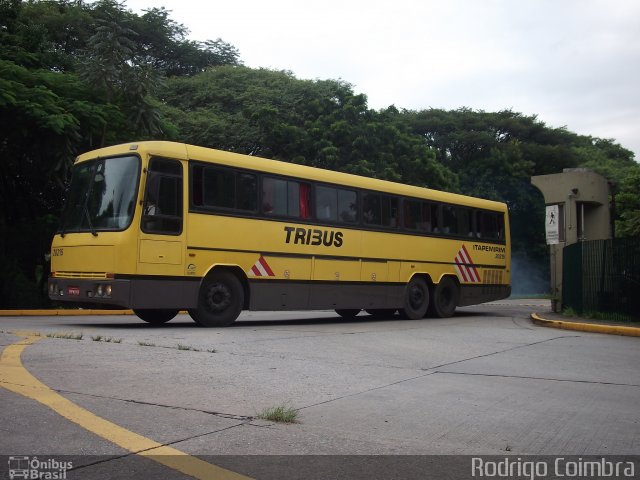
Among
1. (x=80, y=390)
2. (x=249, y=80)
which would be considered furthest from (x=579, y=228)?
(x=249, y=80)

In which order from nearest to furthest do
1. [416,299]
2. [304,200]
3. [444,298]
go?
[304,200] < [416,299] < [444,298]

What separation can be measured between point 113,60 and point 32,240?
5.54m

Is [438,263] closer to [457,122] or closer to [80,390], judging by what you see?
[80,390]

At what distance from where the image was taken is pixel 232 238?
1255cm

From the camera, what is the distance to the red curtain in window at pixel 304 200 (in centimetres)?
1409

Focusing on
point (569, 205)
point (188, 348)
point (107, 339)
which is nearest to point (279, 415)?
point (188, 348)

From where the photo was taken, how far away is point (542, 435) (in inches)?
199

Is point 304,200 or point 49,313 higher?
point 304,200

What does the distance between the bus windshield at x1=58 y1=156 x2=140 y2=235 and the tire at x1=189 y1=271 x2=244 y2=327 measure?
194 centimetres

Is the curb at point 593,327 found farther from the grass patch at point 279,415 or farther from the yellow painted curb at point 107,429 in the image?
the yellow painted curb at point 107,429

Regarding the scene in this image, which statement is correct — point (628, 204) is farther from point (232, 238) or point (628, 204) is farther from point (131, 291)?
point (131, 291)

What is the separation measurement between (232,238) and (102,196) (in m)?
2.39

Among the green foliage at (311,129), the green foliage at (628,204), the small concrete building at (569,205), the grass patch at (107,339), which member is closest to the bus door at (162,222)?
the grass patch at (107,339)

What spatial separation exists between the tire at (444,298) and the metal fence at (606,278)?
116 inches
